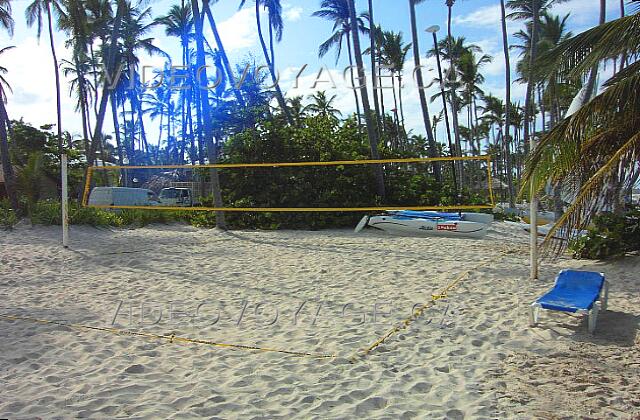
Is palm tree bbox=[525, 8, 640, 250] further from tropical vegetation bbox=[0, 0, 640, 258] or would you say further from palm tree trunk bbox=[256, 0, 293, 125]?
palm tree trunk bbox=[256, 0, 293, 125]

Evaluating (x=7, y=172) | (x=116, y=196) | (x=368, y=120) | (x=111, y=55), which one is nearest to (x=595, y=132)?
(x=368, y=120)

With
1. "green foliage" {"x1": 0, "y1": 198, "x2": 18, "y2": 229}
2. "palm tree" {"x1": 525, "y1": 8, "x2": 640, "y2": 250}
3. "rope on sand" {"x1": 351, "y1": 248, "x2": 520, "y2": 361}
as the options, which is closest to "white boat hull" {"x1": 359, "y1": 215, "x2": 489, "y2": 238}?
"rope on sand" {"x1": 351, "y1": 248, "x2": 520, "y2": 361}

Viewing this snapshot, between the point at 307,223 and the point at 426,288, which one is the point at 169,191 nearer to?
the point at 307,223

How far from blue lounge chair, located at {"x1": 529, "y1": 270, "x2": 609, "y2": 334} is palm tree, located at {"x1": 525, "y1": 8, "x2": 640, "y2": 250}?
1.38 ft

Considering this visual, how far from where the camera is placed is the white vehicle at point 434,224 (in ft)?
31.4

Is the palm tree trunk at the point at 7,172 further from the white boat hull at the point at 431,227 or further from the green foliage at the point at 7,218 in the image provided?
the white boat hull at the point at 431,227

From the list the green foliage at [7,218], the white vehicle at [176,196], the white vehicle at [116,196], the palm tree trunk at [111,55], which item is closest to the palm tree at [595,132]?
the green foliage at [7,218]

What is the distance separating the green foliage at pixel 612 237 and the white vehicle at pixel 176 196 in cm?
1360

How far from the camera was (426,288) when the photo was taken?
510 centimetres

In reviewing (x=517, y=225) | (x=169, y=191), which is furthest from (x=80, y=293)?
(x=169, y=191)

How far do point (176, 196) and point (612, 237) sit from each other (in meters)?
15.4

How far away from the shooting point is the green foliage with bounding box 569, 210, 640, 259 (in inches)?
241

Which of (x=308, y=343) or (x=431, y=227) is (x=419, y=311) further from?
(x=431, y=227)

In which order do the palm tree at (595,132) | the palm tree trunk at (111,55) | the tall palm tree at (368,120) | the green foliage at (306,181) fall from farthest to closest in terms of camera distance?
the palm tree trunk at (111,55) → the tall palm tree at (368,120) → the green foliage at (306,181) → the palm tree at (595,132)
